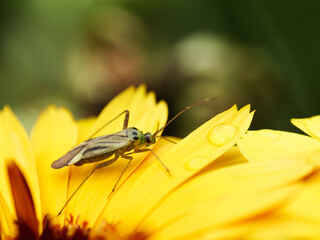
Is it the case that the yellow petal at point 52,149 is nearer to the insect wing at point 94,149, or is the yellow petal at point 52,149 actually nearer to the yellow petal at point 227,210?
the insect wing at point 94,149

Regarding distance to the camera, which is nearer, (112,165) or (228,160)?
(228,160)

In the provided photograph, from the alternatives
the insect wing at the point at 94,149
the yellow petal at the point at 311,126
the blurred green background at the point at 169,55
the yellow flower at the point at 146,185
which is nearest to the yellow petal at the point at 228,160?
the yellow flower at the point at 146,185

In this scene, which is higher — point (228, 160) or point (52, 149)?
point (52, 149)

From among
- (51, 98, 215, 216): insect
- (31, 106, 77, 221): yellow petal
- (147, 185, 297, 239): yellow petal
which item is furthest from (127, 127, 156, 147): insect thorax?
(147, 185, 297, 239): yellow petal

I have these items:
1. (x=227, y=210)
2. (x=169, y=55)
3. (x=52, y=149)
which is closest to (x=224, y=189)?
(x=227, y=210)

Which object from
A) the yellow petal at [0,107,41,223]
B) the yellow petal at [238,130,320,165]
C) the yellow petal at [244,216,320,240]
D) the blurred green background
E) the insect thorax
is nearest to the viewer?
the yellow petal at [244,216,320,240]

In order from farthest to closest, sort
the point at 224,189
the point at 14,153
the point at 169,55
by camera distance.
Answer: the point at 169,55
the point at 14,153
the point at 224,189

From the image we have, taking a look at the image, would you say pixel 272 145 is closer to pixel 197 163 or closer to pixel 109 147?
pixel 197 163

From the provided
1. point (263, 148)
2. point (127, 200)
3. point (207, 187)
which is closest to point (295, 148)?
point (263, 148)

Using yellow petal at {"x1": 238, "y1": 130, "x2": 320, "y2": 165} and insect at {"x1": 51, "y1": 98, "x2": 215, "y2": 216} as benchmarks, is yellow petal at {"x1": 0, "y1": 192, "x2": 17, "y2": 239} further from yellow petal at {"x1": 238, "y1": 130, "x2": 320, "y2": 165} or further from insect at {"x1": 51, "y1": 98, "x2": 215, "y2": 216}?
yellow petal at {"x1": 238, "y1": 130, "x2": 320, "y2": 165}
